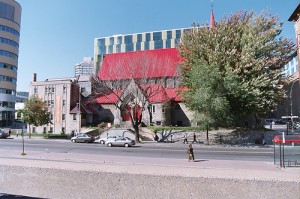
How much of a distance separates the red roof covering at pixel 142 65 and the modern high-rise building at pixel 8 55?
30683 mm

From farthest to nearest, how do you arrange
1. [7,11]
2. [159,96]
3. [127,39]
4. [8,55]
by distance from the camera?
[127,39] < [8,55] < [7,11] < [159,96]

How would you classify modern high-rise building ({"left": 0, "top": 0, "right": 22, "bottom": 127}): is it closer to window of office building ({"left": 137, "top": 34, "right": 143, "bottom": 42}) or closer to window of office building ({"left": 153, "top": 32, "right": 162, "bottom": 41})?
window of office building ({"left": 137, "top": 34, "right": 143, "bottom": 42})

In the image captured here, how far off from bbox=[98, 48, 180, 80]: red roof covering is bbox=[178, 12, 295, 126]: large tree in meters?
7.18

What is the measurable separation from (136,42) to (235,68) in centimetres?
9626

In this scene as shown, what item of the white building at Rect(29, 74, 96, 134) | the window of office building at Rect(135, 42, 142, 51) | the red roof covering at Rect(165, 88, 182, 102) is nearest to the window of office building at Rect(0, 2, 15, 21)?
the white building at Rect(29, 74, 96, 134)

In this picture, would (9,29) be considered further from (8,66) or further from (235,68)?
(235,68)

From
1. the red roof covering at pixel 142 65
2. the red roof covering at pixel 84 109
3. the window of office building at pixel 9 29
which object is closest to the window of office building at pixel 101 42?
the window of office building at pixel 9 29

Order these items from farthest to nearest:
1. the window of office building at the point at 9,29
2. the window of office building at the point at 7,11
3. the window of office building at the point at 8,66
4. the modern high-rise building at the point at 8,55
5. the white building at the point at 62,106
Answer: the window of office building at the point at 8,66, the modern high-rise building at the point at 8,55, the window of office building at the point at 9,29, the window of office building at the point at 7,11, the white building at the point at 62,106

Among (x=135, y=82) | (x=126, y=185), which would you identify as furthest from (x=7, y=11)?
(x=126, y=185)

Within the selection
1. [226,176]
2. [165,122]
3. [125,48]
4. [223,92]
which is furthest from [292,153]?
[125,48]

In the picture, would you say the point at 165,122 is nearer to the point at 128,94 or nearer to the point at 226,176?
the point at 128,94

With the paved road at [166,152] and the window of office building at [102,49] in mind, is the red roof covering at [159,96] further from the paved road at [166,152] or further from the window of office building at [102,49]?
the window of office building at [102,49]

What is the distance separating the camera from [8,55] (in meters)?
71.7

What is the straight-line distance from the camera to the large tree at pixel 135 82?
38938 mm
